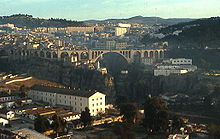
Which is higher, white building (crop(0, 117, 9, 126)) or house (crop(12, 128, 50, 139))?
house (crop(12, 128, 50, 139))

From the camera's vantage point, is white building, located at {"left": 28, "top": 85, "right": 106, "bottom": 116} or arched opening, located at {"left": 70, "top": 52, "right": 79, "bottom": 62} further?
arched opening, located at {"left": 70, "top": 52, "right": 79, "bottom": 62}

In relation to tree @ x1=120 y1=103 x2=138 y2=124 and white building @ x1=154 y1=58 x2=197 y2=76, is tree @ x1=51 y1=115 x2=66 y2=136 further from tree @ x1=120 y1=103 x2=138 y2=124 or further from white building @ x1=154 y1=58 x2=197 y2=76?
white building @ x1=154 y1=58 x2=197 y2=76

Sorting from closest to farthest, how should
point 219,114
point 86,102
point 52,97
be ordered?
1. point 86,102
2. point 52,97
3. point 219,114

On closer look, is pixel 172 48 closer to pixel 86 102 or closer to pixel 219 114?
pixel 219 114

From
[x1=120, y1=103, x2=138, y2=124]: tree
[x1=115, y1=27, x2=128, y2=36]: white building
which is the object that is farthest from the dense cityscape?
[x1=115, y1=27, x2=128, y2=36]: white building

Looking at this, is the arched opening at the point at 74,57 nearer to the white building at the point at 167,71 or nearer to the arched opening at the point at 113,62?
the arched opening at the point at 113,62

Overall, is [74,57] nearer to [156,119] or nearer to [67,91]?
[67,91]

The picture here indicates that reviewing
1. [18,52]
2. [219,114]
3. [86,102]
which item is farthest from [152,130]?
[18,52]
